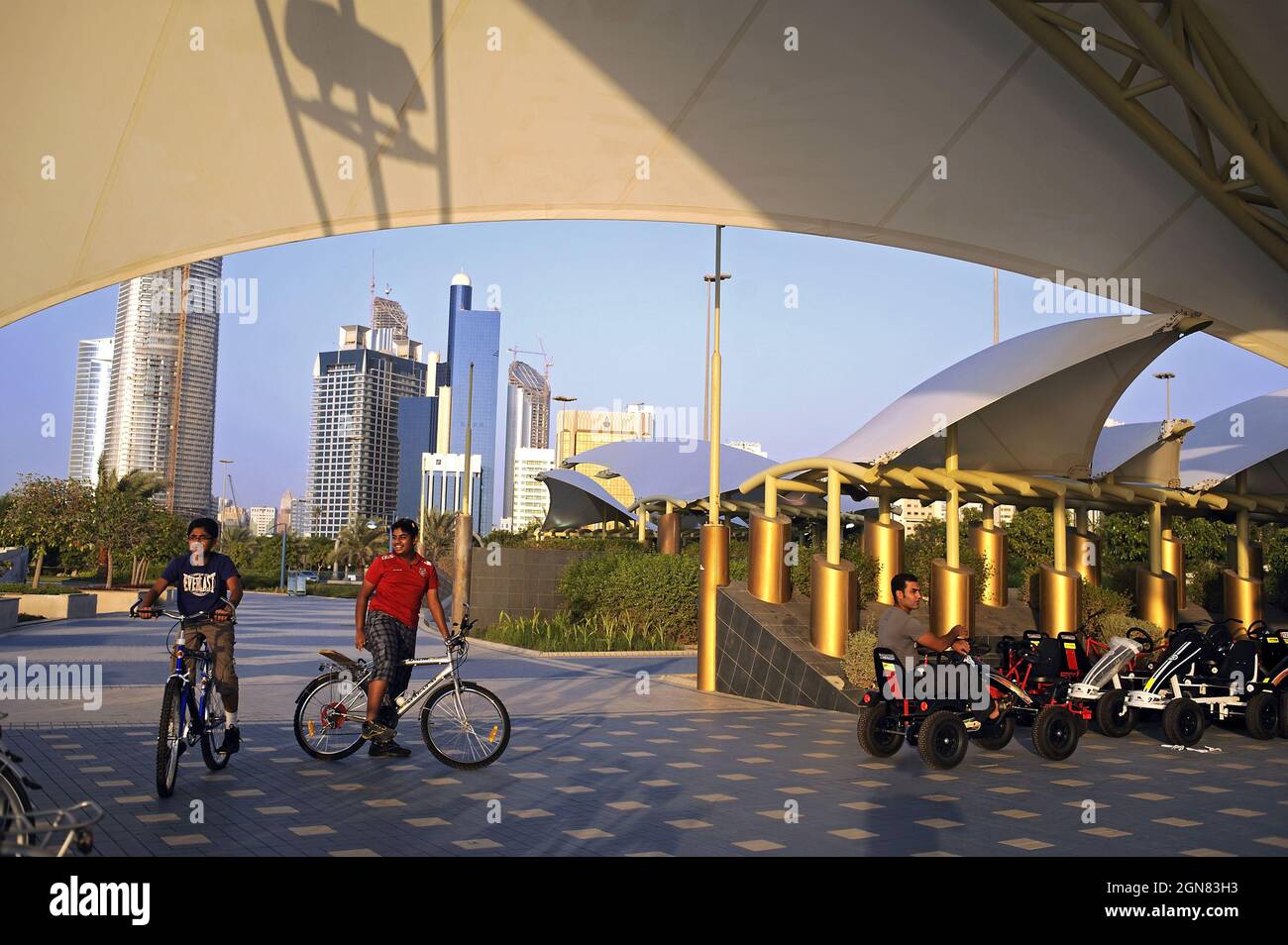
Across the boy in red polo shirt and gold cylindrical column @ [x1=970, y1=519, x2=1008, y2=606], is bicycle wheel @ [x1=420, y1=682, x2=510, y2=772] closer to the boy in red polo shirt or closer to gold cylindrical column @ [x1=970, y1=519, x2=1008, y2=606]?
the boy in red polo shirt

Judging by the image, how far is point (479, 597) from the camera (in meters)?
26.4

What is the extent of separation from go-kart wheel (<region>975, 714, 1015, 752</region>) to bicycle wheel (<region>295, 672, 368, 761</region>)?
530 cm

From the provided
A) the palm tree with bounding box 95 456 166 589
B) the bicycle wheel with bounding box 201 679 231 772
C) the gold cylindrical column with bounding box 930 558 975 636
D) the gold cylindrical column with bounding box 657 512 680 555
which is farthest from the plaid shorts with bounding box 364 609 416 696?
the palm tree with bounding box 95 456 166 589

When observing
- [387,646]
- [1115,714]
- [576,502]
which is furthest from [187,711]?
[576,502]

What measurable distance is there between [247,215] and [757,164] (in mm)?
4314

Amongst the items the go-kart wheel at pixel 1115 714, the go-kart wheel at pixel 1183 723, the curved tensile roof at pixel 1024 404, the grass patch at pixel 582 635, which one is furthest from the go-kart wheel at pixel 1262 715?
the grass patch at pixel 582 635

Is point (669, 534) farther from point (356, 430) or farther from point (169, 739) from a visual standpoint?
point (356, 430)

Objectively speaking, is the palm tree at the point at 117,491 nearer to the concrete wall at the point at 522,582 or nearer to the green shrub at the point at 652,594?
the concrete wall at the point at 522,582

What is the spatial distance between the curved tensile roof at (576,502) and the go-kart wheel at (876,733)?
28316 mm

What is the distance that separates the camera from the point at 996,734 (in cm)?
964

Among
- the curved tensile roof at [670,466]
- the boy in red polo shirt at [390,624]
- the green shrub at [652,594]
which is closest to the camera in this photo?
the boy in red polo shirt at [390,624]

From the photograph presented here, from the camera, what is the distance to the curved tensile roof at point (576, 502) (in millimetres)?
37875
